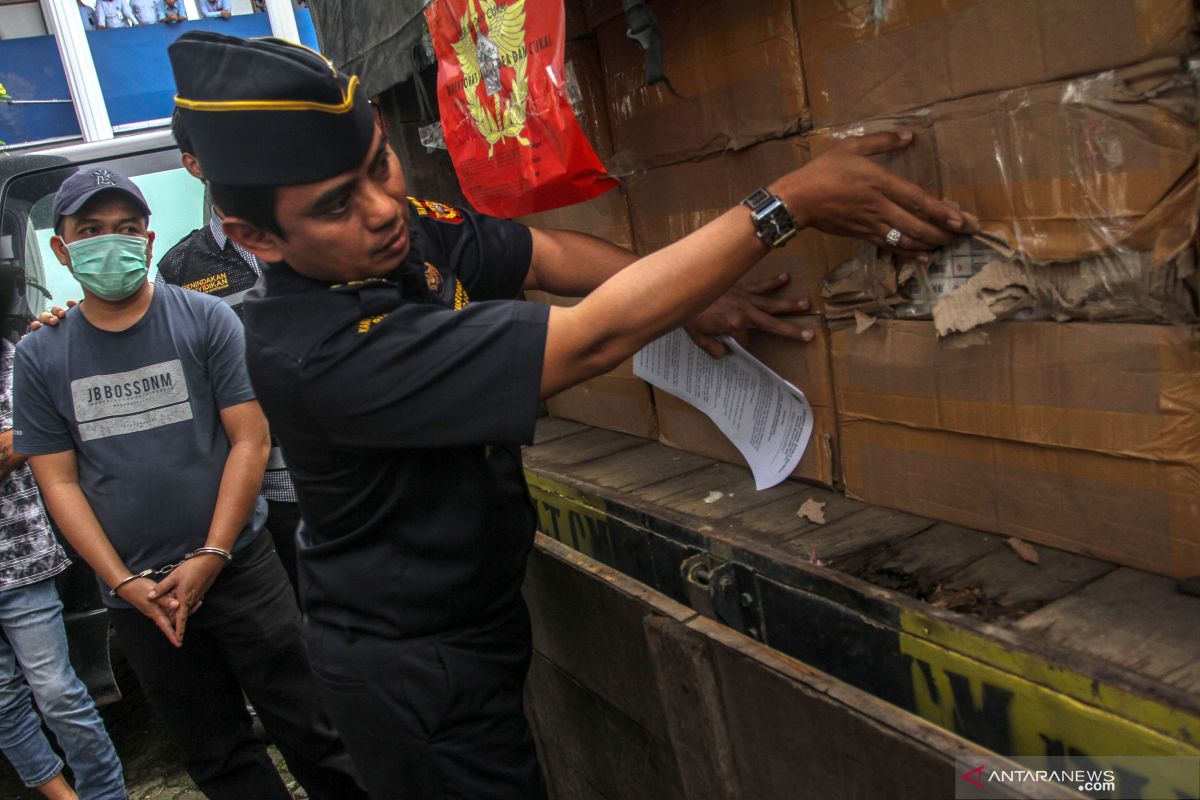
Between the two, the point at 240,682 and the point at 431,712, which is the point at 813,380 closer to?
the point at 431,712

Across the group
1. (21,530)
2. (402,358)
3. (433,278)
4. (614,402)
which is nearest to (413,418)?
(402,358)

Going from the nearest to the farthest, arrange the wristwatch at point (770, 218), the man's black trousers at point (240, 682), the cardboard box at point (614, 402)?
the wristwatch at point (770, 218), the cardboard box at point (614, 402), the man's black trousers at point (240, 682)

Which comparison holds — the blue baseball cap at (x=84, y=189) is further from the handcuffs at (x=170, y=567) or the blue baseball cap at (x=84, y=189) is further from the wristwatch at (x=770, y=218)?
the wristwatch at (x=770, y=218)

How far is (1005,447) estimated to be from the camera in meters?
1.49

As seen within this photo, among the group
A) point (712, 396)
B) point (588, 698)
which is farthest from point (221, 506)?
point (712, 396)

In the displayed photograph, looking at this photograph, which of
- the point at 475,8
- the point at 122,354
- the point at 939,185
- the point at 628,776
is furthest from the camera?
the point at 122,354

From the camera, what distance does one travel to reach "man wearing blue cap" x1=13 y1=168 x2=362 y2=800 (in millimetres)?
2650

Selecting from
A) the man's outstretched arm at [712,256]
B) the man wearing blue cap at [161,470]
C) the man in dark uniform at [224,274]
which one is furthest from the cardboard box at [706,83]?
the man in dark uniform at [224,274]

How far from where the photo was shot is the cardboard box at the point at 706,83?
5.48 feet

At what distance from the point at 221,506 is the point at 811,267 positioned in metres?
1.92

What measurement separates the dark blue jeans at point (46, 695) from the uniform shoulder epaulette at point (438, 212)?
2.38 meters

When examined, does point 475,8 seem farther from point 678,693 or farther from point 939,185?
point 678,693

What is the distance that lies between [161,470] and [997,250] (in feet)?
7.75

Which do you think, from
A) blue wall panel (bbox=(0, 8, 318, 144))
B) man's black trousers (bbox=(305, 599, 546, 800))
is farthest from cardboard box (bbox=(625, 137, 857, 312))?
blue wall panel (bbox=(0, 8, 318, 144))
